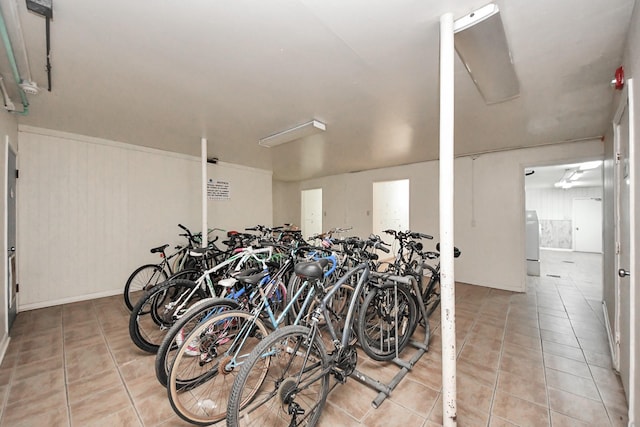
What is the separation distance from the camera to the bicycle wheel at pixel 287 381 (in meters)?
1.12

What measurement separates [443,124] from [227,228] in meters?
4.43

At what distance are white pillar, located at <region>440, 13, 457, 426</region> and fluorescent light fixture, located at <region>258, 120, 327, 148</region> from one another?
1617 mm

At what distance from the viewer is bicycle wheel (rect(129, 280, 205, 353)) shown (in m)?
1.85

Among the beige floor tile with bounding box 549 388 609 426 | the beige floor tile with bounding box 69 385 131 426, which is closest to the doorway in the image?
the beige floor tile with bounding box 549 388 609 426

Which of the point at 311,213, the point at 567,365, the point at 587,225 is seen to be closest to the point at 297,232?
the point at 567,365

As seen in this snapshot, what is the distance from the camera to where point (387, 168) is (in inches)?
205

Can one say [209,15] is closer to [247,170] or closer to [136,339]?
[136,339]

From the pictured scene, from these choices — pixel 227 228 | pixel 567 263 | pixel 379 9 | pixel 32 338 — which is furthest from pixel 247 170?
pixel 567 263

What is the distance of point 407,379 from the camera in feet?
5.65

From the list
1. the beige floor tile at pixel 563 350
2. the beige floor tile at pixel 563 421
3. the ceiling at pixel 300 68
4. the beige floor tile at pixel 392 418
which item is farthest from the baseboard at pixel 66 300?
the beige floor tile at pixel 563 350

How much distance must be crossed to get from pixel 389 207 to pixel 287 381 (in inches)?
211

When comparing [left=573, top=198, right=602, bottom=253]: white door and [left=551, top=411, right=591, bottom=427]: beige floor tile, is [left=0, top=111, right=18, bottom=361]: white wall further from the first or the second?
[left=573, top=198, right=602, bottom=253]: white door

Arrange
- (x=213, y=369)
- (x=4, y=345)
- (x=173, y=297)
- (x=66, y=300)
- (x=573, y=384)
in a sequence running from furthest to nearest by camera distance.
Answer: (x=66, y=300) → (x=173, y=297) → (x=4, y=345) → (x=573, y=384) → (x=213, y=369)

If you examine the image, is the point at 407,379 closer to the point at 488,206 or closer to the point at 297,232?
the point at 297,232
